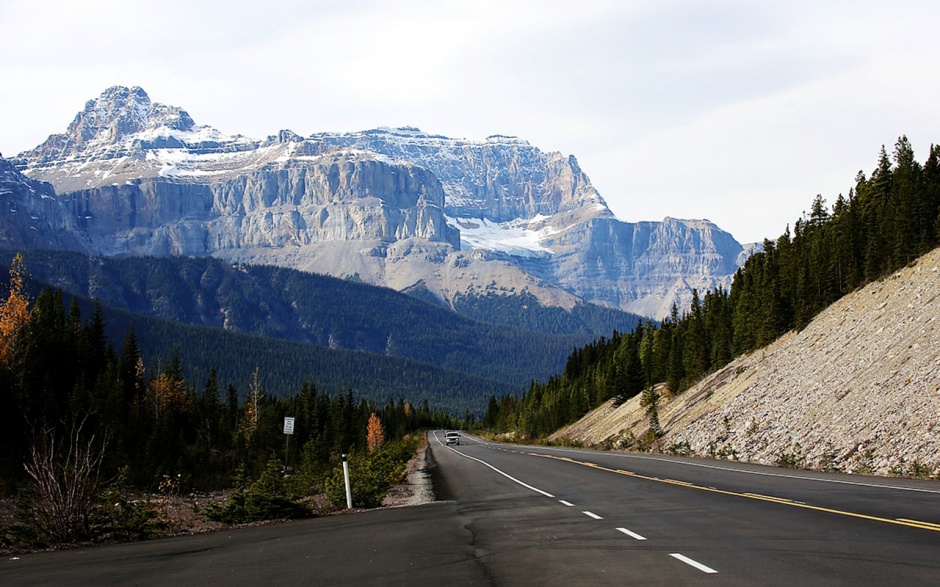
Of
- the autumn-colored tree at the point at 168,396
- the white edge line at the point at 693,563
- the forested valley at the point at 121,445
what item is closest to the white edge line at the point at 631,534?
the white edge line at the point at 693,563

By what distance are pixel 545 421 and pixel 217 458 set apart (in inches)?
2391

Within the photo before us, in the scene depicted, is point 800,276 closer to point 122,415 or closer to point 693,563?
point 122,415

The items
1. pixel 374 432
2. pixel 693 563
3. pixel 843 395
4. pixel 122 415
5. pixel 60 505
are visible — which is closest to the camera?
pixel 693 563

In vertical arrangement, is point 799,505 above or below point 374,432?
above

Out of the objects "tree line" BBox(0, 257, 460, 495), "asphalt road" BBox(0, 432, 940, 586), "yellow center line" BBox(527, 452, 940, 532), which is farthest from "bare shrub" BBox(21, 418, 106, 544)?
"tree line" BBox(0, 257, 460, 495)

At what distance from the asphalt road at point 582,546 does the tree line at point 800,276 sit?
38.8 m

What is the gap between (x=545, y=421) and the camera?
120562 mm

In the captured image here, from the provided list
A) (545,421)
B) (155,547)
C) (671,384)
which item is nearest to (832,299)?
(671,384)

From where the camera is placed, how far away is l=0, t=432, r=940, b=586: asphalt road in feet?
33.8

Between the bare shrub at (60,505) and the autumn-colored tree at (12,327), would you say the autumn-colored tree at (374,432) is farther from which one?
the bare shrub at (60,505)

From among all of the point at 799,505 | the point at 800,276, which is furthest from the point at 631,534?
the point at 800,276

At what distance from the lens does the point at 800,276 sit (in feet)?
209

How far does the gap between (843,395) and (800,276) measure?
2938cm

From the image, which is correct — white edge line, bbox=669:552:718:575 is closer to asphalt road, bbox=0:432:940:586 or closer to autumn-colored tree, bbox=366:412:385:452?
asphalt road, bbox=0:432:940:586
